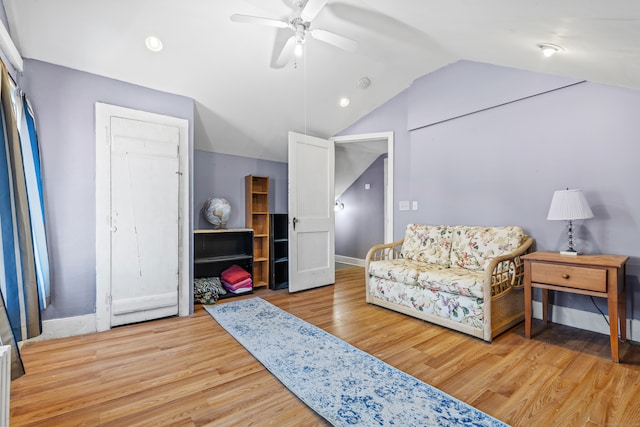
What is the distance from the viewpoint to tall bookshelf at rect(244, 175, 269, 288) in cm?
422

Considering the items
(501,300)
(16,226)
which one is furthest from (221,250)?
(501,300)

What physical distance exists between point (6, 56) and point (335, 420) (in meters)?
3.17

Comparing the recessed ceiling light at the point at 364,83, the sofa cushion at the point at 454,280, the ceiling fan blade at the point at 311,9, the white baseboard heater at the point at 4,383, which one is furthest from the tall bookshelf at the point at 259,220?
the white baseboard heater at the point at 4,383

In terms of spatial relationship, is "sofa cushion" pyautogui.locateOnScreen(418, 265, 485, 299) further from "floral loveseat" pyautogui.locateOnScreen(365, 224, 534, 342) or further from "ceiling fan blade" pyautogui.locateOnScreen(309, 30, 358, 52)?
"ceiling fan blade" pyautogui.locateOnScreen(309, 30, 358, 52)

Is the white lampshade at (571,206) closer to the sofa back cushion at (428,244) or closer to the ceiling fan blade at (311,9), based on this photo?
the sofa back cushion at (428,244)

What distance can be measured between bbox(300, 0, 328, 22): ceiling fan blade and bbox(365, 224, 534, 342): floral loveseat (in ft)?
7.37

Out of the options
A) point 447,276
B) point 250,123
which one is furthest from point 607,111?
point 250,123

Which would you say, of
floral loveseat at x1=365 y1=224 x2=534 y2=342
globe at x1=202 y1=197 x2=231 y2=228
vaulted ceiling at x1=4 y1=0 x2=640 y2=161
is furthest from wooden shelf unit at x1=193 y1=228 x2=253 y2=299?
floral loveseat at x1=365 y1=224 x2=534 y2=342

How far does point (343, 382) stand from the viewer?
1803 millimetres

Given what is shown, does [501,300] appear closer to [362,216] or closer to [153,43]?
[362,216]

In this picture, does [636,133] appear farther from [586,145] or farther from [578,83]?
[578,83]

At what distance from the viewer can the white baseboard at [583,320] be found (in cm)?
234

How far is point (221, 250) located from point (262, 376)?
2452 millimetres

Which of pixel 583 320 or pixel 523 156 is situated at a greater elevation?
pixel 523 156
